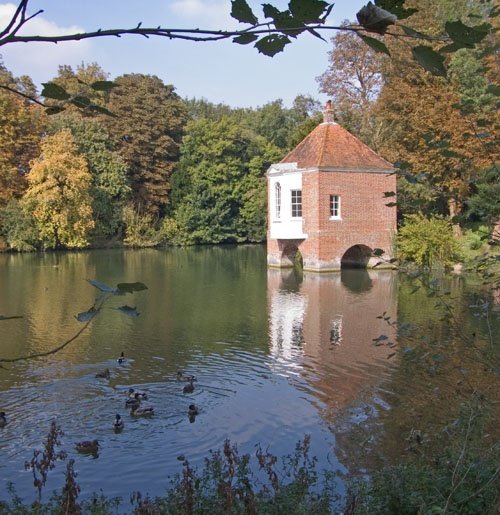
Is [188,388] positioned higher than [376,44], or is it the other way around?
[376,44]

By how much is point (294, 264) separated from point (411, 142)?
8123 mm

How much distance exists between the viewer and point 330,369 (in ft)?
34.6

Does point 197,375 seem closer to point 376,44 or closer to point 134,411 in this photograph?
point 134,411

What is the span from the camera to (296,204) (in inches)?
1010

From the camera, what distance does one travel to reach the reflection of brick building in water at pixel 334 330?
391 inches

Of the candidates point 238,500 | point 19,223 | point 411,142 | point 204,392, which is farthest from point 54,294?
point 19,223

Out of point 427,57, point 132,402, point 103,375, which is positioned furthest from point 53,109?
point 103,375

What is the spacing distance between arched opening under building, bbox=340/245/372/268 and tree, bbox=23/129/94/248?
18.3 metres

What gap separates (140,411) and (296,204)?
1817 centimetres

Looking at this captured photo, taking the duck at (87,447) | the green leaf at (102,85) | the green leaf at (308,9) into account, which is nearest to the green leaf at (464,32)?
the green leaf at (308,9)

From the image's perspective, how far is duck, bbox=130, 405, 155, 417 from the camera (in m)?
8.22

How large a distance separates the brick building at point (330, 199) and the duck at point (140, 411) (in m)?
16.6

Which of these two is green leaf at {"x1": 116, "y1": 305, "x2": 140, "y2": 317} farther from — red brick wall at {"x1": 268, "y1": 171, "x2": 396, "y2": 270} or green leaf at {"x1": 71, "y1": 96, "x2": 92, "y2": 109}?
red brick wall at {"x1": 268, "y1": 171, "x2": 396, "y2": 270}

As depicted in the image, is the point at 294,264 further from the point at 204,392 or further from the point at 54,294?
the point at 204,392
